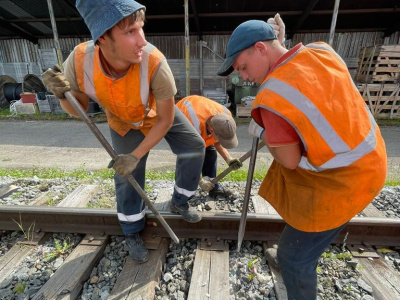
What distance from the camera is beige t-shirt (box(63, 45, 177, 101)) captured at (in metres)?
1.87

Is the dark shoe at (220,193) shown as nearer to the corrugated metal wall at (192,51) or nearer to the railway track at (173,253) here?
the railway track at (173,253)

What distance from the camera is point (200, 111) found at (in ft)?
10.0

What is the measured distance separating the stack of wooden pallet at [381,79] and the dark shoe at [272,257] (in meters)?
9.03

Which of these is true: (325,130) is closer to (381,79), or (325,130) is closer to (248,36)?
(248,36)

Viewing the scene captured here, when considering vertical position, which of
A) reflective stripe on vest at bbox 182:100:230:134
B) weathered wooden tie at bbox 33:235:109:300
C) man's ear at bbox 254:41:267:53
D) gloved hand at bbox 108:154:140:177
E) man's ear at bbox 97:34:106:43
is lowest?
weathered wooden tie at bbox 33:235:109:300

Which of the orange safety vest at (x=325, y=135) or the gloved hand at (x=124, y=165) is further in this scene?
the gloved hand at (x=124, y=165)

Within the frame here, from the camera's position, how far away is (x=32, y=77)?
1246 centimetres

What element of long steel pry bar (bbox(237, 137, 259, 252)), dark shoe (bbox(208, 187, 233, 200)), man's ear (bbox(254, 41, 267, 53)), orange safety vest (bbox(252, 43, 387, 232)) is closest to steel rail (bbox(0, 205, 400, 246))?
long steel pry bar (bbox(237, 137, 259, 252))

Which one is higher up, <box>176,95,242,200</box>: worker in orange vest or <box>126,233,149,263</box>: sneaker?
<box>176,95,242,200</box>: worker in orange vest

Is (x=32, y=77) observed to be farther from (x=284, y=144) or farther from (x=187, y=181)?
(x=284, y=144)

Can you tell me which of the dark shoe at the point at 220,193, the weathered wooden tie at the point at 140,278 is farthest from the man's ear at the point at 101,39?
the dark shoe at the point at 220,193

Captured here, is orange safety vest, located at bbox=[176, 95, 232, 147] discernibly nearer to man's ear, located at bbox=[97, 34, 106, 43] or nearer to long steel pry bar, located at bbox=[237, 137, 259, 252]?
long steel pry bar, located at bbox=[237, 137, 259, 252]

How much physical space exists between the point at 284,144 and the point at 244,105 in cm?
887

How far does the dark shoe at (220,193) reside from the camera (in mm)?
3178
